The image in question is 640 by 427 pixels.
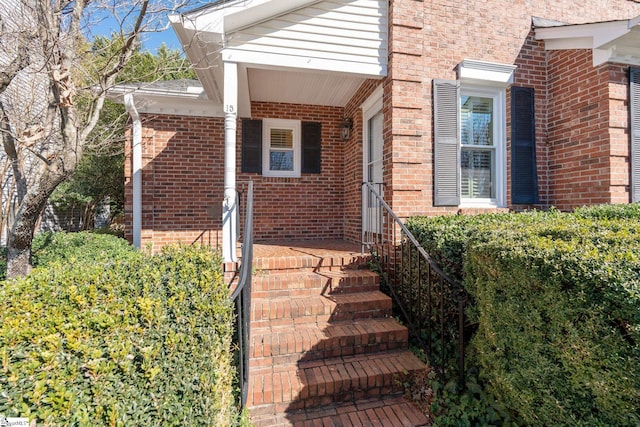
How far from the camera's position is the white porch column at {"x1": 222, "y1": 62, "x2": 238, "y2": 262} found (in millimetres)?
3936

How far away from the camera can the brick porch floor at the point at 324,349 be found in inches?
98.8

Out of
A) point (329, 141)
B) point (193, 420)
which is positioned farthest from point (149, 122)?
point (193, 420)

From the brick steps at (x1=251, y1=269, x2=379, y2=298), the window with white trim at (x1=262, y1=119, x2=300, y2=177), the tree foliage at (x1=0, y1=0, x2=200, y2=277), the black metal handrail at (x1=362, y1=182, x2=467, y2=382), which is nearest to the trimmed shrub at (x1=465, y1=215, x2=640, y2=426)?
the black metal handrail at (x1=362, y1=182, x2=467, y2=382)

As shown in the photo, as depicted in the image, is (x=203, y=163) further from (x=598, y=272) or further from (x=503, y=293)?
(x=598, y=272)

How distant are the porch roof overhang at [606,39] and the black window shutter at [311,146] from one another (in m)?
4.02

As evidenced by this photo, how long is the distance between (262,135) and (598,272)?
222 inches

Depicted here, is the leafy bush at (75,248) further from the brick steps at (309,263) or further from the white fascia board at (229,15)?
the white fascia board at (229,15)

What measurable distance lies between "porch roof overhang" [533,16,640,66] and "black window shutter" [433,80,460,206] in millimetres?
1713

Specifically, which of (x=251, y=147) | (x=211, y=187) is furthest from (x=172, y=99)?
(x=211, y=187)

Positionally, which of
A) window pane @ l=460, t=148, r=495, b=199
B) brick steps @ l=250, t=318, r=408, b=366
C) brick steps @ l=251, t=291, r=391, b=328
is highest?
window pane @ l=460, t=148, r=495, b=199

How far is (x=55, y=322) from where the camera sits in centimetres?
130

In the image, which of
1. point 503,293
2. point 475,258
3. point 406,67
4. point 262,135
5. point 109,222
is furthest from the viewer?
point 109,222

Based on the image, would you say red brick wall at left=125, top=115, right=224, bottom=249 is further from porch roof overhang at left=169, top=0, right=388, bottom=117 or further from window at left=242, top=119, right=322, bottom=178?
porch roof overhang at left=169, top=0, right=388, bottom=117

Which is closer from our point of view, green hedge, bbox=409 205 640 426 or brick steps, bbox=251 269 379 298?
green hedge, bbox=409 205 640 426
